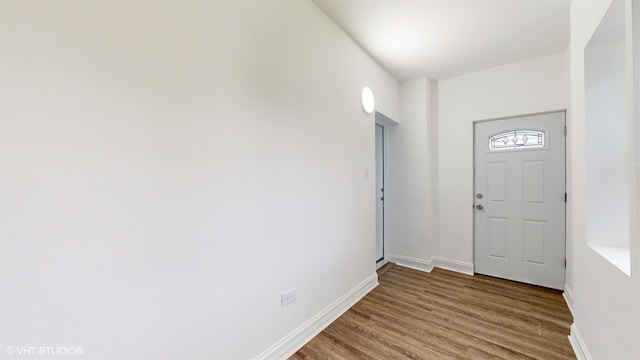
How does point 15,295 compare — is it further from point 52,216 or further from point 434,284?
point 434,284

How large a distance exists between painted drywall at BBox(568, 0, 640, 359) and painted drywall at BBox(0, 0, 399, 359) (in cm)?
167

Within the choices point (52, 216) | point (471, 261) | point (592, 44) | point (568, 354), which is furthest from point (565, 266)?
point (52, 216)

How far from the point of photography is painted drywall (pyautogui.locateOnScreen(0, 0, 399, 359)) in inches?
30.5

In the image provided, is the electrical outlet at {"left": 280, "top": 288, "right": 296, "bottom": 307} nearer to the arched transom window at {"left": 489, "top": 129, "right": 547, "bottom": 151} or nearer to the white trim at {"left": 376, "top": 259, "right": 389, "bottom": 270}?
the white trim at {"left": 376, "top": 259, "right": 389, "bottom": 270}

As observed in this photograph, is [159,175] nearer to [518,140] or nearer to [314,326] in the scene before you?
[314,326]

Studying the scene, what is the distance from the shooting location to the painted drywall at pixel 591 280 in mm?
1072

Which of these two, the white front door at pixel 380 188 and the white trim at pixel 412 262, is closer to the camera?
the white trim at pixel 412 262

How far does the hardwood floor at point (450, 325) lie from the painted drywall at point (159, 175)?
1.57 ft

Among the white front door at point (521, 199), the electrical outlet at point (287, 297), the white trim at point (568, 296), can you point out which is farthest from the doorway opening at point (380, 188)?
the electrical outlet at point (287, 297)

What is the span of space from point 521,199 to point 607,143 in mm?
1545

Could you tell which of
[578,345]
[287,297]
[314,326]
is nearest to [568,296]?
[578,345]

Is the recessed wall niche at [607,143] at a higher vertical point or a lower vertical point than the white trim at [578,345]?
higher

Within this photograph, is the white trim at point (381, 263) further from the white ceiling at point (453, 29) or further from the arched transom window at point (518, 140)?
the white ceiling at point (453, 29)

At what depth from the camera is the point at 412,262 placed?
3.28 meters
